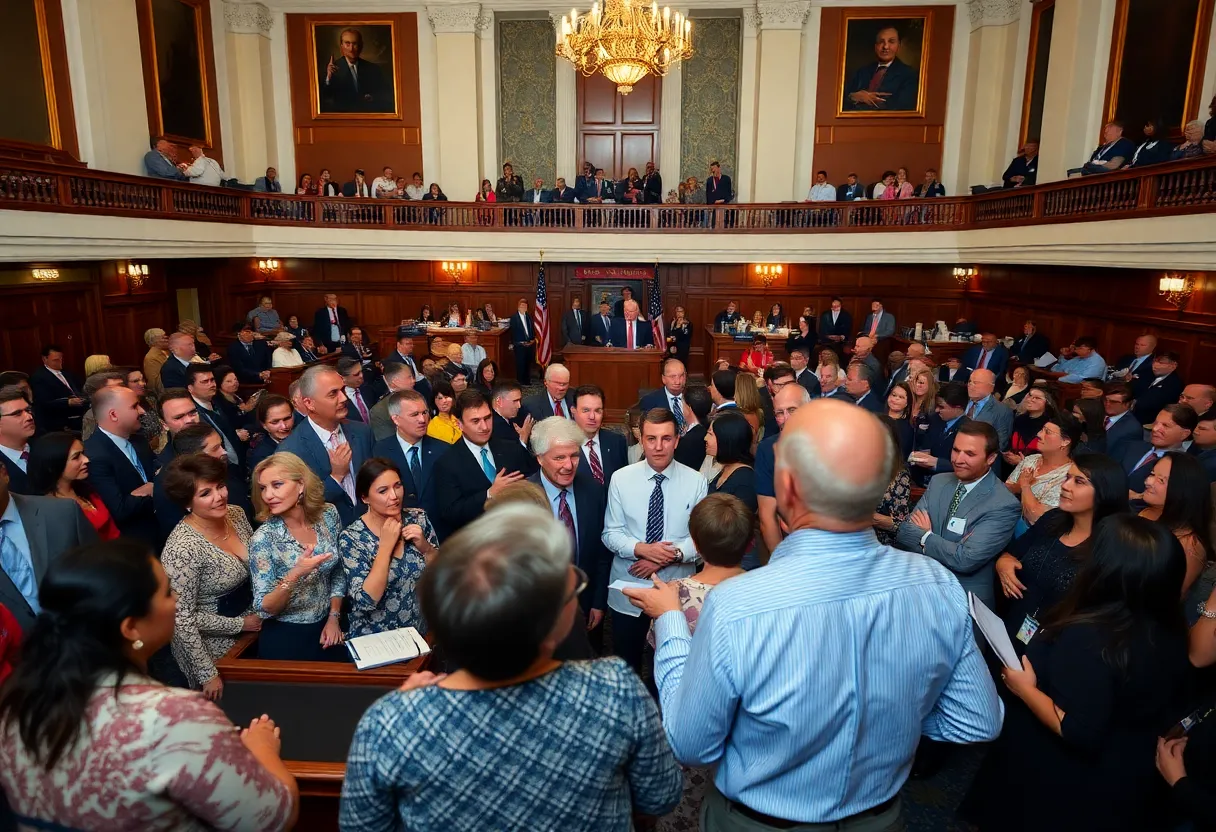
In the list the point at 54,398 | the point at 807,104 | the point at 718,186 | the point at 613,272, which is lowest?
the point at 54,398

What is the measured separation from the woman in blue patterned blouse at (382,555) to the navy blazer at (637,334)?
29.0 feet

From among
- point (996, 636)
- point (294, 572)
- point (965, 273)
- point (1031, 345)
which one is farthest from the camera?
point (965, 273)

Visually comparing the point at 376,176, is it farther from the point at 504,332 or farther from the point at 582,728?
the point at 582,728

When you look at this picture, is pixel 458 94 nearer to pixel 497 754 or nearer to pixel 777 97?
pixel 777 97

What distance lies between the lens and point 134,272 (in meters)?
11.1

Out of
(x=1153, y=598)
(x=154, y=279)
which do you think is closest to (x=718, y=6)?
(x=154, y=279)

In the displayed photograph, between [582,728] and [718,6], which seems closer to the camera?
[582,728]

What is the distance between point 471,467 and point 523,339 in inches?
383

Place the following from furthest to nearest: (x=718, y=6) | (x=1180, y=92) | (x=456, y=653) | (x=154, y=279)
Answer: (x=718, y=6), (x=154, y=279), (x=1180, y=92), (x=456, y=653)

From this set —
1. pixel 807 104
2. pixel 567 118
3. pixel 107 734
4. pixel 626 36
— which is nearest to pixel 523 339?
pixel 626 36

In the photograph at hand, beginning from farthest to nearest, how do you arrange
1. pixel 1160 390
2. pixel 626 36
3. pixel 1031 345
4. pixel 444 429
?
pixel 1031 345
pixel 626 36
pixel 1160 390
pixel 444 429

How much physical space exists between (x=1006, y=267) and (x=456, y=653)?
44.0 ft

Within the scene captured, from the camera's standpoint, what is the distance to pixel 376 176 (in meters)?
15.7

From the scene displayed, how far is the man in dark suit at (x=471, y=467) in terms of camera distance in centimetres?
381
